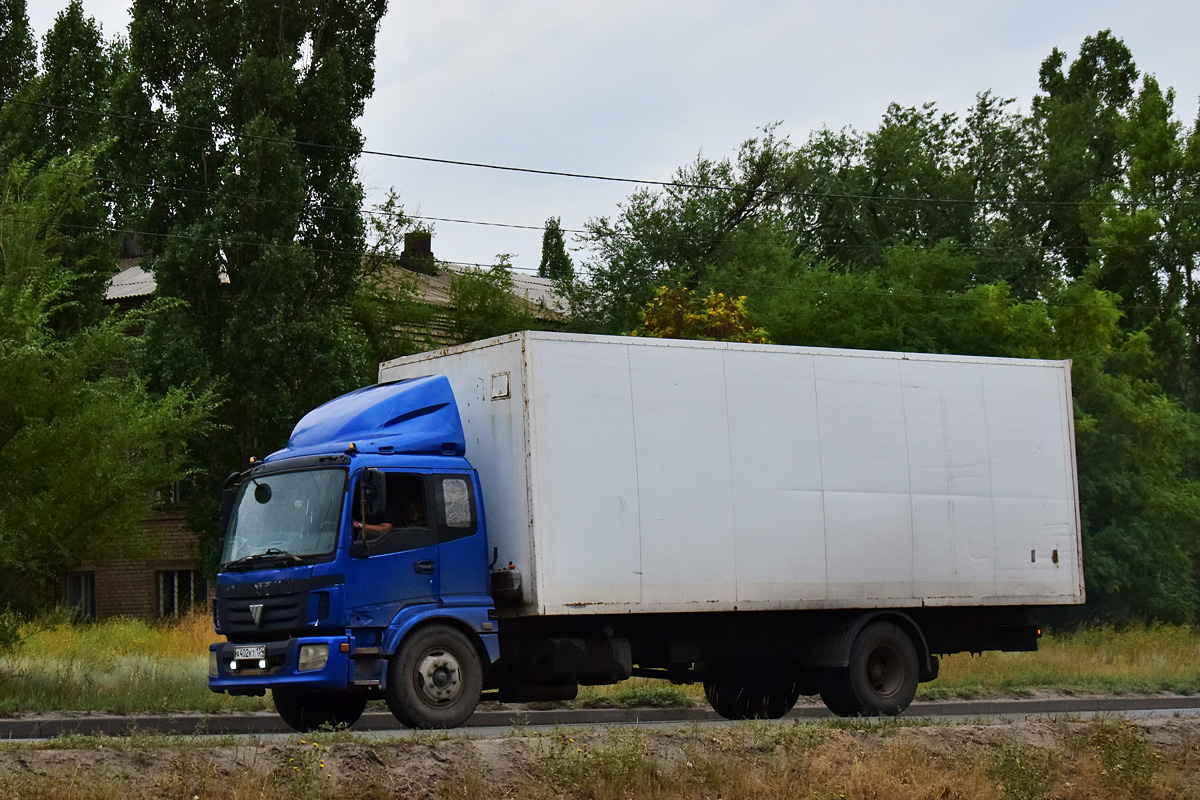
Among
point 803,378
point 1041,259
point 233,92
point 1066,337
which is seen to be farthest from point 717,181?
point 803,378

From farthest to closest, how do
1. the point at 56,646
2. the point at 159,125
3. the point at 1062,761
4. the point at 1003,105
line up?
the point at 1003,105 → the point at 159,125 → the point at 56,646 → the point at 1062,761

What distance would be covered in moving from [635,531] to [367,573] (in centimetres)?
242

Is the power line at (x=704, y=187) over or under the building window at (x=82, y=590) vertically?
over

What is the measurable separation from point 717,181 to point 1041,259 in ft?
34.4

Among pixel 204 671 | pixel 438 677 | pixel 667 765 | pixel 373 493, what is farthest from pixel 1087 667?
pixel 667 765

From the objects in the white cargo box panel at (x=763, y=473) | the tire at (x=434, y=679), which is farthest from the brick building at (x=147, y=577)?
the tire at (x=434, y=679)

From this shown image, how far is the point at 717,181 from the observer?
148 ft

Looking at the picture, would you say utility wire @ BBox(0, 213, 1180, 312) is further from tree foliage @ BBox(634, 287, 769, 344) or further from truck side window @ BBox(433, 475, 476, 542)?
truck side window @ BBox(433, 475, 476, 542)

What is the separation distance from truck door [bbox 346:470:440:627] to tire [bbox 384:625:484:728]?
0.33 meters

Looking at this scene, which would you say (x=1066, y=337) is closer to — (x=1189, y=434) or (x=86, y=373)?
(x=1189, y=434)

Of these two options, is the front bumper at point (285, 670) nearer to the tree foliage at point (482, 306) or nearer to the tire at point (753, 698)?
the tire at point (753, 698)

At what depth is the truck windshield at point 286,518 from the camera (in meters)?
13.0

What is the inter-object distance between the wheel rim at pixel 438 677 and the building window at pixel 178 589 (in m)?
27.8

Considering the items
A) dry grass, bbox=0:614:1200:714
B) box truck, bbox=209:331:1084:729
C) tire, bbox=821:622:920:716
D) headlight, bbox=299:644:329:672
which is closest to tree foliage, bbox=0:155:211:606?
dry grass, bbox=0:614:1200:714
